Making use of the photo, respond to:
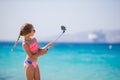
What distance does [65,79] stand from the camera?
8.92m

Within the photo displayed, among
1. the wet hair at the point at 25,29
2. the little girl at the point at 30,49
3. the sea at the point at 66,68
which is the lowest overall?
the sea at the point at 66,68

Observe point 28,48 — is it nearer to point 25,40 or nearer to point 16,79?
point 25,40

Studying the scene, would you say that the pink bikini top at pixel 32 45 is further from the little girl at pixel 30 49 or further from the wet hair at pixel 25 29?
the wet hair at pixel 25 29

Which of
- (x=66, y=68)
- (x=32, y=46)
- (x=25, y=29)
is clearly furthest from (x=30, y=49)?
(x=66, y=68)

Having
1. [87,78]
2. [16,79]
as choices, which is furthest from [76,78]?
[16,79]

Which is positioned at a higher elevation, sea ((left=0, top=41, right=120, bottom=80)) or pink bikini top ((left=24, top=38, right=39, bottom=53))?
pink bikini top ((left=24, top=38, right=39, bottom=53))

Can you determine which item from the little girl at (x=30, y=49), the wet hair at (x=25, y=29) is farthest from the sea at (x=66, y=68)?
the wet hair at (x=25, y=29)

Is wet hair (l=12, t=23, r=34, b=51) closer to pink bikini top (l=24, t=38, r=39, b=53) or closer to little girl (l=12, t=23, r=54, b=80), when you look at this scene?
little girl (l=12, t=23, r=54, b=80)

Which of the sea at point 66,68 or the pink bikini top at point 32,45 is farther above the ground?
the pink bikini top at point 32,45

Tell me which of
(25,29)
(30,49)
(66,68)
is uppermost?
(25,29)

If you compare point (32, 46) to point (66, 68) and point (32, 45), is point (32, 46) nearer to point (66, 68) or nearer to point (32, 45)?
point (32, 45)

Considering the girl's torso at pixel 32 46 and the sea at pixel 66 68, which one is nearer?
the girl's torso at pixel 32 46

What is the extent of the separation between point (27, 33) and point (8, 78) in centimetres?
545

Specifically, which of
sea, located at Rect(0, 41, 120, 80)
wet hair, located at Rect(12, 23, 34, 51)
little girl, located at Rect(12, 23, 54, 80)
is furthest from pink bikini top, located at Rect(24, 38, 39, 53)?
sea, located at Rect(0, 41, 120, 80)
